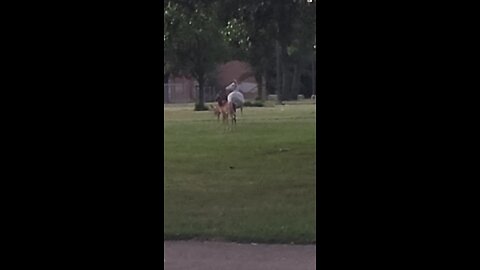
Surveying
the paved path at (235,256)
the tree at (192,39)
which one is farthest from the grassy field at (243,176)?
the tree at (192,39)

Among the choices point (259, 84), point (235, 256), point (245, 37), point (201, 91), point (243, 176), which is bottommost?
point (235, 256)

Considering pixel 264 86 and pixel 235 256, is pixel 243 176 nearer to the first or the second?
pixel 264 86

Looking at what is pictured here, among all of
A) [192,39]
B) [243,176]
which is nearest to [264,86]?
[243,176]

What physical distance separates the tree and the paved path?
11.3 feet

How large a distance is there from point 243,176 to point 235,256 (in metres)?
4.91

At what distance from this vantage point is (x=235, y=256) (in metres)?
6.55

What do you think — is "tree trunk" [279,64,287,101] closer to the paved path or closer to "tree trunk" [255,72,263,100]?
"tree trunk" [255,72,263,100]

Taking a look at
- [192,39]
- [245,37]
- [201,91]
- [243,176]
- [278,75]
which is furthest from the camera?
[201,91]

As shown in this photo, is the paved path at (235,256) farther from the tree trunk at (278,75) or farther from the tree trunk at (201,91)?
the tree trunk at (201,91)
